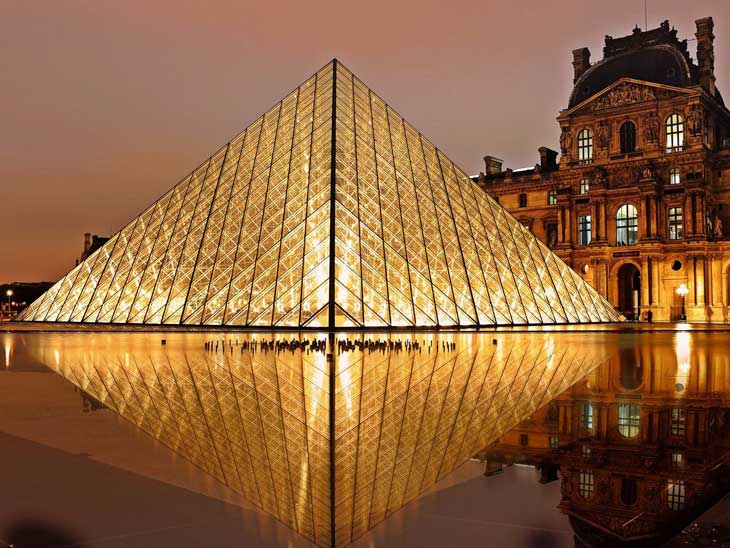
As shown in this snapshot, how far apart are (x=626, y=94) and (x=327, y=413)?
2056 inches

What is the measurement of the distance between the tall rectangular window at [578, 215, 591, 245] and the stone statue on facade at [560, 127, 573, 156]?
5.20m

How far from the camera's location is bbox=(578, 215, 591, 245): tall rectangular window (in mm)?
55906

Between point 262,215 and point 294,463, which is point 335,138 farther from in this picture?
point 294,463

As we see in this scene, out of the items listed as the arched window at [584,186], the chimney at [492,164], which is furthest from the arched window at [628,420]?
the chimney at [492,164]

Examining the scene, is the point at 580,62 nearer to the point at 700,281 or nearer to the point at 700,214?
the point at 700,214

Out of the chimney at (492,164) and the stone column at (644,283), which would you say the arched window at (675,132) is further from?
the chimney at (492,164)

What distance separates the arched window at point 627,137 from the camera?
53906mm

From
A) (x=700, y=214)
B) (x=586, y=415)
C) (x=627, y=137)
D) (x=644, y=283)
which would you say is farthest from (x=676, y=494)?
(x=627, y=137)

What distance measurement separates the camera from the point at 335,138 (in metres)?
29.2

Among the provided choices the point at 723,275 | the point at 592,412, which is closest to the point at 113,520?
the point at 592,412

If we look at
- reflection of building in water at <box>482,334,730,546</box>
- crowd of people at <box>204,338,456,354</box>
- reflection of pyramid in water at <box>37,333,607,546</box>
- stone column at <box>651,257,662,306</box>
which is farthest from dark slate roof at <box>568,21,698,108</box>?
reflection of building in water at <box>482,334,730,546</box>

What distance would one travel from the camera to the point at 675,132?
5216 centimetres

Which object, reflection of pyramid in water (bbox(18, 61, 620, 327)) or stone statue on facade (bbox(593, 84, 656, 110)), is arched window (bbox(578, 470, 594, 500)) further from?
stone statue on facade (bbox(593, 84, 656, 110))

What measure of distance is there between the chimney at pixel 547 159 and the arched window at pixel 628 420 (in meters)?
56.2
